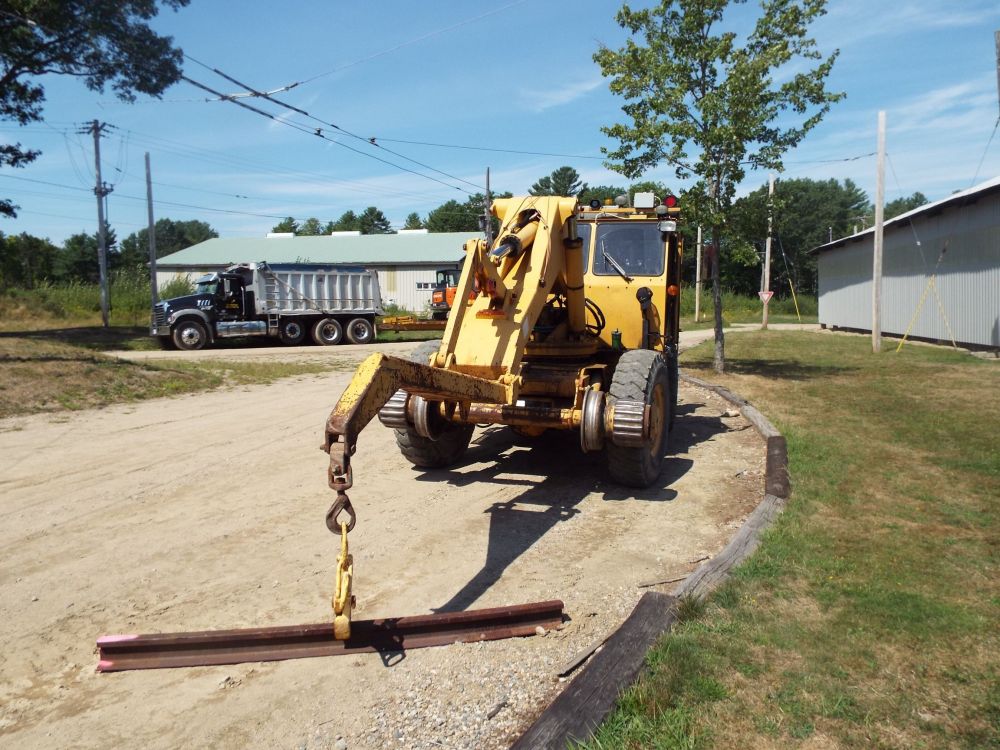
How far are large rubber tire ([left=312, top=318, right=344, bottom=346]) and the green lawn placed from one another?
20.8 metres

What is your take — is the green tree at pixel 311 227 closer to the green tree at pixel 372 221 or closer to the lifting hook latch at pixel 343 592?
the green tree at pixel 372 221

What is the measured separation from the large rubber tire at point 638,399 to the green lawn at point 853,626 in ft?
4.30

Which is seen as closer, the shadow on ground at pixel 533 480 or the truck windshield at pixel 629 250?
the shadow on ground at pixel 533 480

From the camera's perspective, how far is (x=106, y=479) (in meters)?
7.51

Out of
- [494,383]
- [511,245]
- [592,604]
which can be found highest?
[511,245]

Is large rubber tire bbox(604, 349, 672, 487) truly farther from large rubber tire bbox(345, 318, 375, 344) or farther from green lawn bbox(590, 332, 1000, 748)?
large rubber tire bbox(345, 318, 375, 344)

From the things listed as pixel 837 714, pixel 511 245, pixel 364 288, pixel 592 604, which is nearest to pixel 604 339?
pixel 511 245

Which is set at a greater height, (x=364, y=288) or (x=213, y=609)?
(x=364, y=288)

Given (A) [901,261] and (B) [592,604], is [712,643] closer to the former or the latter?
(B) [592,604]

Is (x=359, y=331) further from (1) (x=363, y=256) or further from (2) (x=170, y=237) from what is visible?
(2) (x=170, y=237)

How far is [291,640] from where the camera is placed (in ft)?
13.3

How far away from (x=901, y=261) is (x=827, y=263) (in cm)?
1016

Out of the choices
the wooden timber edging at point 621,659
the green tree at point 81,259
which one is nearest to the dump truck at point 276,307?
the wooden timber edging at point 621,659

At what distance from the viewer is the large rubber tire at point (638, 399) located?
22.2 ft
